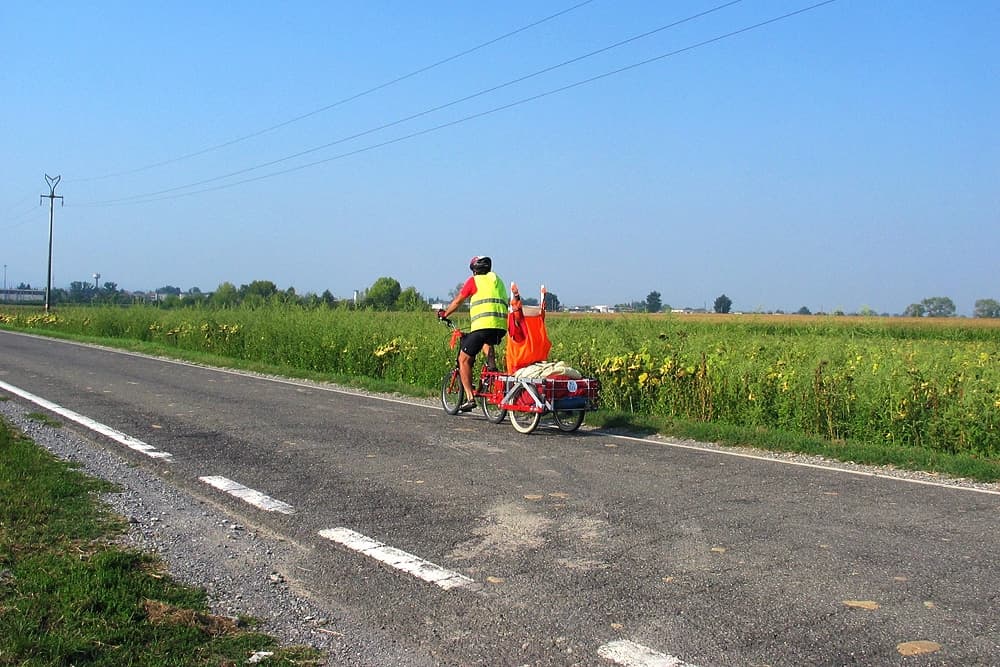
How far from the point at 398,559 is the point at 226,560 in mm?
1077

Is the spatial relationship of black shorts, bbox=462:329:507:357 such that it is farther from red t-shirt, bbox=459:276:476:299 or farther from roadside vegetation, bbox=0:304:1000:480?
roadside vegetation, bbox=0:304:1000:480

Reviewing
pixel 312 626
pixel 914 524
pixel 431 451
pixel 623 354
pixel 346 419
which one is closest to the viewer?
pixel 312 626

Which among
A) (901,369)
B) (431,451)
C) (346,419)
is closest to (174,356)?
(346,419)

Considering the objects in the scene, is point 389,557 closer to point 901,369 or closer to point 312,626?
point 312,626

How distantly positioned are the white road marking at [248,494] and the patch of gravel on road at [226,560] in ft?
1.09

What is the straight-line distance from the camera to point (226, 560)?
18.8ft

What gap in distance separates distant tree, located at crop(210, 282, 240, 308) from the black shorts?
21.9 m

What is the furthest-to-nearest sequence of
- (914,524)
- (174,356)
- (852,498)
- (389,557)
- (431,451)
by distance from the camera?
1. (174,356)
2. (431,451)
3. (852,498)
4. (914,524)
5. (389,557)

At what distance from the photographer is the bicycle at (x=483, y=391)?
12422 millimetres

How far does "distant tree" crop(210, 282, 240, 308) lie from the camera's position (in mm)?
33572

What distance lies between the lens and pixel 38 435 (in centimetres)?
1042

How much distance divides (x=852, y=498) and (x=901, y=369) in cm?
467

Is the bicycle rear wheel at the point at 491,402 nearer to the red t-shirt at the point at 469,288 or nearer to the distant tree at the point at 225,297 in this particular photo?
the red t-shirt at the point at 469,288

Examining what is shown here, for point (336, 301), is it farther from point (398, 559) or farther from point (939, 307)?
point (939, 307)
